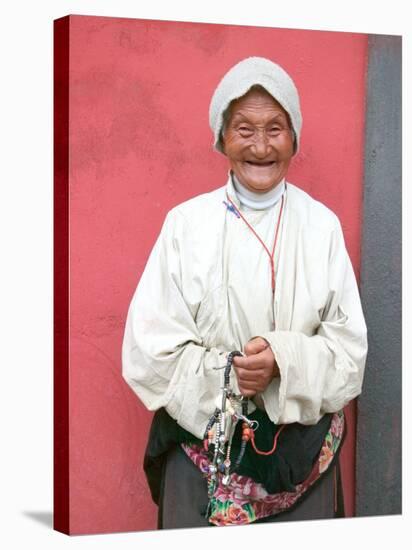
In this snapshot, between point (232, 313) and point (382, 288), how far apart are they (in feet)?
2.34

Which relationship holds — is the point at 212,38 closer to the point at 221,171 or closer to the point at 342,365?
the point at 221,171

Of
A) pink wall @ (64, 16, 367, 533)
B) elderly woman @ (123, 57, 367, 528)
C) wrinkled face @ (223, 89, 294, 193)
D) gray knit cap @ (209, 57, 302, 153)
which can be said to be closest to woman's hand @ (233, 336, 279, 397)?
elderly woman @ (123, 57, 367, 528)

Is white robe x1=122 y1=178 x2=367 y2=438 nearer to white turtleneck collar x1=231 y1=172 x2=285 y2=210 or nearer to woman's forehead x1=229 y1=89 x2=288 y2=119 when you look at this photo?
white turtleneck collar x1=231 y1=172 x2=285 y2=210

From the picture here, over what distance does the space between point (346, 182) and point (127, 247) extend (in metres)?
0.87

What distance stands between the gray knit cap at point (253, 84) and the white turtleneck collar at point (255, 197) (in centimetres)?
16

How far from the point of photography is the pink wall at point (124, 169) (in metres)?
5.25

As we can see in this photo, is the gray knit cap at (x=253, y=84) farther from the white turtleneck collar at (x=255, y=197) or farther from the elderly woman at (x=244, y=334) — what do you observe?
the white turtleneck collar at (x=255, y=197)

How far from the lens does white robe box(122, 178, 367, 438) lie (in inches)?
206

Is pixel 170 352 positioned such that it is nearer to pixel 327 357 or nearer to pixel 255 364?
pixel 255 364

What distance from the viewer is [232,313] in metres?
5.27

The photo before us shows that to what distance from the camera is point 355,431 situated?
5.73 m

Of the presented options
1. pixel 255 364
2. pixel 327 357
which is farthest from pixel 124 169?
pixel 327 357

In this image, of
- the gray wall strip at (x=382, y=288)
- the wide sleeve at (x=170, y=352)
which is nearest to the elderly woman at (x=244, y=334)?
the wide sleeve at (x=170, y=352)

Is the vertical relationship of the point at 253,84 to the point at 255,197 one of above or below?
above
